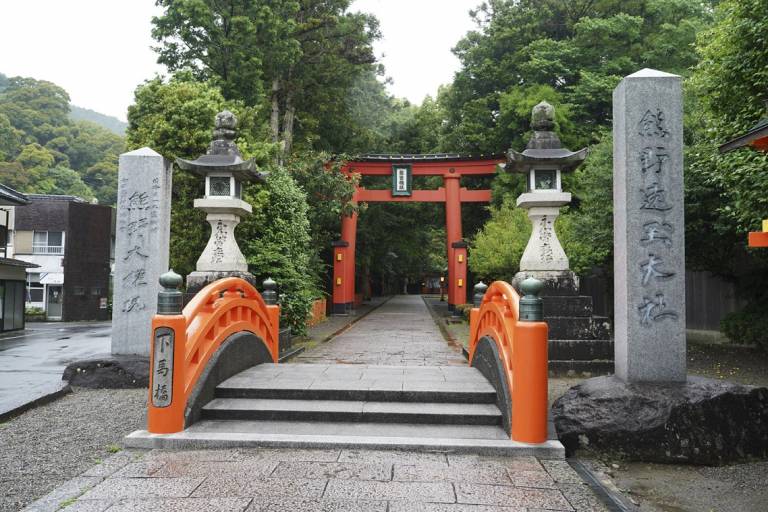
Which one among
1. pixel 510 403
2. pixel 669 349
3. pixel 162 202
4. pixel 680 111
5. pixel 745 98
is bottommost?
pixel 510 403

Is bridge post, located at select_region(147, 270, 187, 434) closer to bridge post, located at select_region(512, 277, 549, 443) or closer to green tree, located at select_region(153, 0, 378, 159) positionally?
bridge post, located at select_region(512, 277, 549, 443)

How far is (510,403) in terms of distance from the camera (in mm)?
5008

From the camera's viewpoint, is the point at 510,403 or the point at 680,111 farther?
the point at 680,111

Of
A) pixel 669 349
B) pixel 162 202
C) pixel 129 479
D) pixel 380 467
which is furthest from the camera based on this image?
pixel 162 202

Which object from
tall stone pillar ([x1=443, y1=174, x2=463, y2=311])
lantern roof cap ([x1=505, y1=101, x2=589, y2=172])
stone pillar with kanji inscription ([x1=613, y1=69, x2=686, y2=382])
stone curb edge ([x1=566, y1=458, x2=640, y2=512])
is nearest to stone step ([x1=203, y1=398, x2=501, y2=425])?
stone curb edge ([x1=566, y1=458, x2=640, y2=512])

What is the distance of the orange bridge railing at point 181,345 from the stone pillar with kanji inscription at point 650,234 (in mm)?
4494

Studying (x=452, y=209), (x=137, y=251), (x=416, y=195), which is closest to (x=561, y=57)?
(x=452, y=209)

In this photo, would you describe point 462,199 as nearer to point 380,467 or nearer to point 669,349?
point 669,349

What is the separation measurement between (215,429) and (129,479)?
1.09 m

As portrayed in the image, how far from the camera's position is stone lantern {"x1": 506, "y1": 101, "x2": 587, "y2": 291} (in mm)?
8922

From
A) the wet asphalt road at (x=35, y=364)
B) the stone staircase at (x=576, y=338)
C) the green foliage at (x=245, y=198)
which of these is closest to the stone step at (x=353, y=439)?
the wet asphalt road at (x=35, y=364)

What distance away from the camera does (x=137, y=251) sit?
8.12 m

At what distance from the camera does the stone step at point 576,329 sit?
8695 mm

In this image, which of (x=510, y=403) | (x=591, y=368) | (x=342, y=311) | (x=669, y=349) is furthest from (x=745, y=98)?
(x=342, y=311)
